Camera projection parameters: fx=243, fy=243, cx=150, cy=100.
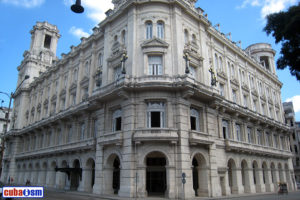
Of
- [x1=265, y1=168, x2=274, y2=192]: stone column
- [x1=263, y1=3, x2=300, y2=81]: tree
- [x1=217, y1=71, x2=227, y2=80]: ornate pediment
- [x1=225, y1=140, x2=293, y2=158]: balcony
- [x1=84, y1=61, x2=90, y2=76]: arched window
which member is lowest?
[x1=265, y1=168, x2=274, y2=192]: stone column

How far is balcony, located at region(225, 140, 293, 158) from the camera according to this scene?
30900 millimetres

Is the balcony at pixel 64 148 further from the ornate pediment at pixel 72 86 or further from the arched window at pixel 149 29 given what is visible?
the arched window at pixel 149 29

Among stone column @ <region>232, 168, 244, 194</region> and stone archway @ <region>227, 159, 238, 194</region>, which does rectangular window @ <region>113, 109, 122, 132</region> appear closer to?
stone archway @ <region>227, 159, 238, 194</region>

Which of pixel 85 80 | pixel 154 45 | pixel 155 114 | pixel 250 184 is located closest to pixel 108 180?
pixel 155 114

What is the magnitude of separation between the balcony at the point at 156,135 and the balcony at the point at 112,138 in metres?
1.81

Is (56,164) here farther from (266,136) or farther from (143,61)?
(266,136)

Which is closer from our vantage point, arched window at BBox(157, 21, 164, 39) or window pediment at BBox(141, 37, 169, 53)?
window pediment at BBox(141, 37, 169, 53)

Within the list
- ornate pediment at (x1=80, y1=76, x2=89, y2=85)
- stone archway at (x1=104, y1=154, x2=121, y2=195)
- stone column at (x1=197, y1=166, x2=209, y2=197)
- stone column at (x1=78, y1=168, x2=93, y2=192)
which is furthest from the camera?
ornate pediment at (x1=80, y1=76, x2=89, y2=85)

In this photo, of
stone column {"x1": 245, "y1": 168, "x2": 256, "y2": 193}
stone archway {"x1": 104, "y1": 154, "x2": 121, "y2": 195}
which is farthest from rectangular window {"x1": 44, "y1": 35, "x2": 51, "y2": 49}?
→ stone column {"x1": 245, "y1": 168, "x2": 256, "y2": 193}

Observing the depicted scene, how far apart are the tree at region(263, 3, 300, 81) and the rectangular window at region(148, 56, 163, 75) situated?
1235 centimetres

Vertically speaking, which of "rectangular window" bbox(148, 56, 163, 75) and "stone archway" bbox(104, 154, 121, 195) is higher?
"rectangular window" bbox(148, 56, 163, 75)

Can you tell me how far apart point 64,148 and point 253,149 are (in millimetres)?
27699

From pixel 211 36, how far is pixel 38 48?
4480 centimetres

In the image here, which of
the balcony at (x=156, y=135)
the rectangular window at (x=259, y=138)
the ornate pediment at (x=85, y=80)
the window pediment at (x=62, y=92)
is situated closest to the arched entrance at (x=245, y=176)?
the rectangular window at (x=259, y=138)
